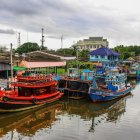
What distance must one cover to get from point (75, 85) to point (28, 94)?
788 cm

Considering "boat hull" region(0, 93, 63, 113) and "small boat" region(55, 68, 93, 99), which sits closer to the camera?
"boat hull" region(0, 93, 63, 113)

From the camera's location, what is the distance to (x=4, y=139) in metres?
19.6

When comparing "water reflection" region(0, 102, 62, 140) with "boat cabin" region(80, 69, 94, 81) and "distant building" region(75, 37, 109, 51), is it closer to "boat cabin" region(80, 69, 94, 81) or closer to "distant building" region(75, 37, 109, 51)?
"boat cabin" region(80, 69, 94, 81)

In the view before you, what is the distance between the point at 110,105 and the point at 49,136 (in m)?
13.3

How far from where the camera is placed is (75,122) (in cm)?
2397

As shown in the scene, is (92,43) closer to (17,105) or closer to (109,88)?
(109,88)

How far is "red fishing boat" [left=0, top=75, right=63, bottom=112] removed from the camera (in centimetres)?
2481

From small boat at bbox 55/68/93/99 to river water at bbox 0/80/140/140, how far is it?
5.13ft

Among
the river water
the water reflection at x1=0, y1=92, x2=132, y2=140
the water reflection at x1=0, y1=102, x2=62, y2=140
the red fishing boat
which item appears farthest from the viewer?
the red fishing boat

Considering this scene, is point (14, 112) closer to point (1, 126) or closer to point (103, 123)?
point (1, 126)

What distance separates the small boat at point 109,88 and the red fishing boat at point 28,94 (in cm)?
434

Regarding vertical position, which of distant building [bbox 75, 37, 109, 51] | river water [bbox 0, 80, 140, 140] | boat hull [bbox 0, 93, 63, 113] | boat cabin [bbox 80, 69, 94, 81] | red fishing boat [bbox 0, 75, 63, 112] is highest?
distant building [bbox 75, 37, 109, 51]

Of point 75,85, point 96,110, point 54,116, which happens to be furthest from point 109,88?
point 54,116

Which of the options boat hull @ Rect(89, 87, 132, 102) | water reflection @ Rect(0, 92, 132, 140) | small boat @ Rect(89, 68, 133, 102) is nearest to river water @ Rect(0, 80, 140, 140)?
water reflection @ Rect(0, 92, 132, 140)
